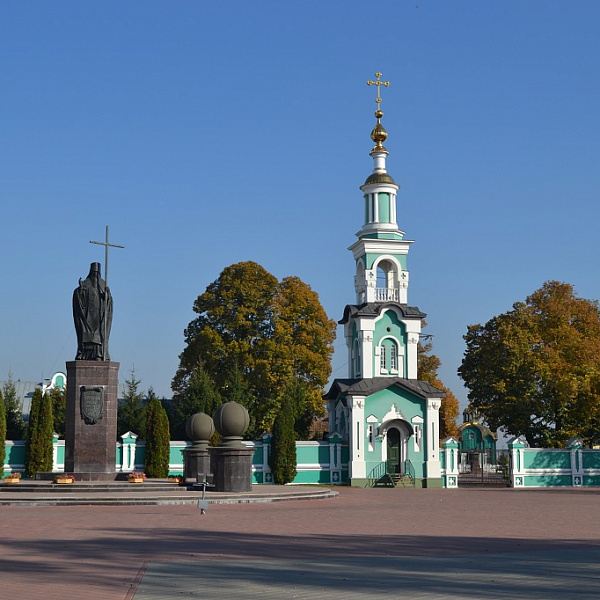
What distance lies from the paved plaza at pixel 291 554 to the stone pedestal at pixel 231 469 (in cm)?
440

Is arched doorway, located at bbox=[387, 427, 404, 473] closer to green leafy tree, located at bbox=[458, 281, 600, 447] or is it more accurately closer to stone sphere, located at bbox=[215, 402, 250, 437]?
green leafy tree, located at bbox=[458, 281, 600, 447]

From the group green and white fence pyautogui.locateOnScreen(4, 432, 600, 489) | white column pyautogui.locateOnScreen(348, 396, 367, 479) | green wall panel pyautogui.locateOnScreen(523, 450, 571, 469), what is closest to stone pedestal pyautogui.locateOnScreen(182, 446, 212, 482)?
green and white fence pyautogui.locateOnScreen(4, 432, 600, 489)

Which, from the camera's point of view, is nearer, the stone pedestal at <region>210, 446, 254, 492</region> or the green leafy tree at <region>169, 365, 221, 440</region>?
the stone pedestal at <region>210, 446, 254, 492</region>

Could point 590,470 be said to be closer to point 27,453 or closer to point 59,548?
point 27,453

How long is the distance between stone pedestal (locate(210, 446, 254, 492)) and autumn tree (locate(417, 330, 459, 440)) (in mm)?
28179

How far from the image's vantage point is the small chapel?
131 ft

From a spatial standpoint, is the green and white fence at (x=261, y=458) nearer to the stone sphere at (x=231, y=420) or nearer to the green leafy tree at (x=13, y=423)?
the green leafy tree at (x=13, y=423)

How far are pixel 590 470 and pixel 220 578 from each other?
33367 mm

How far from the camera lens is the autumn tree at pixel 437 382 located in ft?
192

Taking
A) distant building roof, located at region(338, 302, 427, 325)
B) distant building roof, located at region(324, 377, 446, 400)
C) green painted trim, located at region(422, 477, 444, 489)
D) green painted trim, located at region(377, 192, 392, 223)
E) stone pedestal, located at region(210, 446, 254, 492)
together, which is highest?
green painted trim, located at region(377, 192, 392, 223)

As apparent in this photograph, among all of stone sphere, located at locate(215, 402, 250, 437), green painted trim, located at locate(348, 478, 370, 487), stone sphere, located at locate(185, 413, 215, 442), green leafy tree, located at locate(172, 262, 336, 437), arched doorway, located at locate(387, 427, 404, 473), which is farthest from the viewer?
green leafy tree, located at locate(172, 262, 336, 437)

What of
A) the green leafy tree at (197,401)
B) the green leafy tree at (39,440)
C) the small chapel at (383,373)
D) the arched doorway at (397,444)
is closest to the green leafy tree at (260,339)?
the green leafy tree at (197,401)

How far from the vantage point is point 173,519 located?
18.1 metres

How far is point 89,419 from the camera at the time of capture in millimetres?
26156
